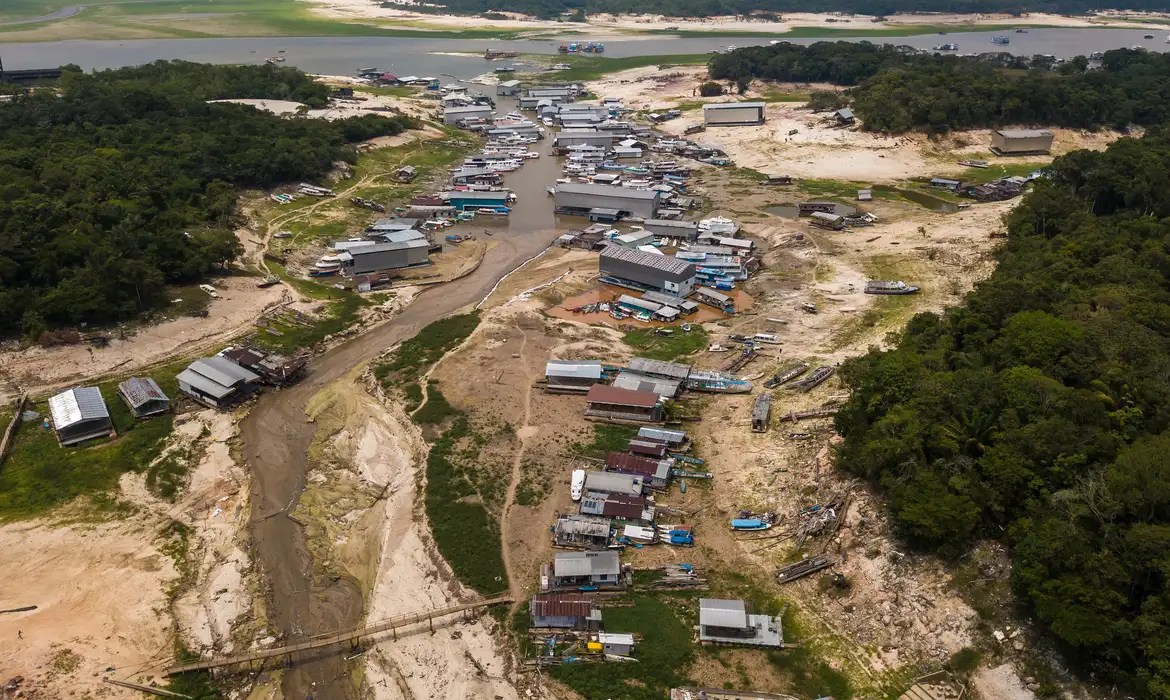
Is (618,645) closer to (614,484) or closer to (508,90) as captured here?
(614,484)

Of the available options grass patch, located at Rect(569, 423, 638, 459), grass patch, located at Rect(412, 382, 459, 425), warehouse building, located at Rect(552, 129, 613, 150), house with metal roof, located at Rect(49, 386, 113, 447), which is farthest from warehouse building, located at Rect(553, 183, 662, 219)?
house with metal roof, located at Rect(49, 386, 113, 447)

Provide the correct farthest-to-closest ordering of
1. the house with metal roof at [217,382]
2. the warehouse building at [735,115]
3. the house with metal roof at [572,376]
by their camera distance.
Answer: the warehouse building at [735,115] < the house with metal roof at [572,376] < the house with metal roof at [217,382]

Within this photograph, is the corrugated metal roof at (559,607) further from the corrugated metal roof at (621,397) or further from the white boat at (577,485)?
the corrugated metal roof at (621,397)

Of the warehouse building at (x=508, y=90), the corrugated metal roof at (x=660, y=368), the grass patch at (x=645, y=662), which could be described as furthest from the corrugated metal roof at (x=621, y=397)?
the warehouse building at (x=508, y=90)

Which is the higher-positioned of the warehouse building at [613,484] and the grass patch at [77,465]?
the warehouse building at [613,484]

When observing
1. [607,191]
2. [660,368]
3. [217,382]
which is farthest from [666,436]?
[607,191]

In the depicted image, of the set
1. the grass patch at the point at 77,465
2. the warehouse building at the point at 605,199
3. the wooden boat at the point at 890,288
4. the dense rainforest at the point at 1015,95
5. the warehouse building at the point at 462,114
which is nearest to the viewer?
the grass patch at the point at 77,465

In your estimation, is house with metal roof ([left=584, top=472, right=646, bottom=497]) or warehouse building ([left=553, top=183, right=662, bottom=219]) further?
warehouse building ([left=553, top=183, right=662, bottom=219])

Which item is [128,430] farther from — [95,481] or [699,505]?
[699,505]

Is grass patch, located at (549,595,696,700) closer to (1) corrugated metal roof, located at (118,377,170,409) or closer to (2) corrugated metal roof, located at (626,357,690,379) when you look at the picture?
(2) corrugated metal roof, located at (626,357,690,379)
